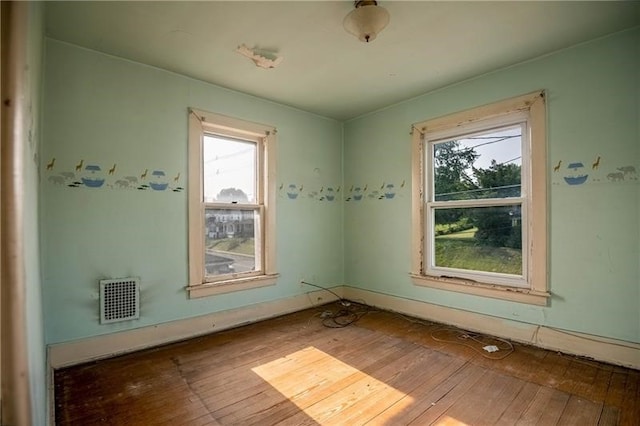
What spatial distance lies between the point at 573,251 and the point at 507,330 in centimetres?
89

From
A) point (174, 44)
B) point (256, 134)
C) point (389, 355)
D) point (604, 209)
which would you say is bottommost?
point (389, 355)

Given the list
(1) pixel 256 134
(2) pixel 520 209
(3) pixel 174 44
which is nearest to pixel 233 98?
(1) pixel 256 134

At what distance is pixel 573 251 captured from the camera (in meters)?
2.46

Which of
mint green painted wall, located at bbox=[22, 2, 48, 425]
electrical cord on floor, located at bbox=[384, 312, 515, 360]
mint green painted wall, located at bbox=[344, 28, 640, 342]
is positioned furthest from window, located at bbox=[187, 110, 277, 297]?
mint green painted wall, located at bbox=[344, 28, 640, 342]

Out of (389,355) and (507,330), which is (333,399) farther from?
(507,330)

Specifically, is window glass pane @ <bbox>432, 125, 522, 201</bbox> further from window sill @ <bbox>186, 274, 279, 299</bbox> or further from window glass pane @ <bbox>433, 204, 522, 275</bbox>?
window sill @ <bbox>186, 274, 279, 299</bbox>

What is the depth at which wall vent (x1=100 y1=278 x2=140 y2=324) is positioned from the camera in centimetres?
246

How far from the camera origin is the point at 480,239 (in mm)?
3053

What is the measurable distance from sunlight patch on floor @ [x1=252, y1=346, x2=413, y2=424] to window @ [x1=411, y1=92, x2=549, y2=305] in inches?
60.4

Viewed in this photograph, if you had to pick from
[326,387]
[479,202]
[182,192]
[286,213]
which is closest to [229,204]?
[182,192]

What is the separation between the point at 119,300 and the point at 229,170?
1.57 meters

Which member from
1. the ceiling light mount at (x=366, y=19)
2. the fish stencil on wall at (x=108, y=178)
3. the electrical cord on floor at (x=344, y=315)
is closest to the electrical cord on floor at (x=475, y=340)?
the electrical cord on floor at (x=344, y=315)

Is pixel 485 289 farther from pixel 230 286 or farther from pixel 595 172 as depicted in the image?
pixel 230 286

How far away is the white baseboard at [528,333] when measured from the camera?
88.9 inches
